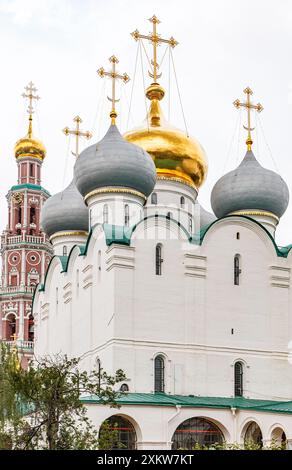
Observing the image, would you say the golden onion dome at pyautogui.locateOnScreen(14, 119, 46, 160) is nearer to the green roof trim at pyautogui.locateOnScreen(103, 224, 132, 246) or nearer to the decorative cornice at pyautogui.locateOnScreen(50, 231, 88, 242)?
the decorative cornice at pyautogui.locateOnScreen(50, 231, 88, 242)

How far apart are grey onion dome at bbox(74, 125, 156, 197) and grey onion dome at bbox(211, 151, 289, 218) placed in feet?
9.11

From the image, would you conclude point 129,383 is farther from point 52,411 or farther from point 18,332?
point 18,332

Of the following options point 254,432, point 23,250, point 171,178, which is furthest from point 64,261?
point 23,250

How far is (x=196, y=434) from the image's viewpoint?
67.6ft

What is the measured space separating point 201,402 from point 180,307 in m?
2.48

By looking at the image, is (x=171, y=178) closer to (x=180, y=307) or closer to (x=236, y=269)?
(x=236, y=269)

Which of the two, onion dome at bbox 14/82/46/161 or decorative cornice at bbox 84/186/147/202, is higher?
onion dome at bbox 14/82/46/161

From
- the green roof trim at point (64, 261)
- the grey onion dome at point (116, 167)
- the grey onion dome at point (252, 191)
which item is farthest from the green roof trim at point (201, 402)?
the green roof trim at point (64, 261)

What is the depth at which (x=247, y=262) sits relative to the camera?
23.0m

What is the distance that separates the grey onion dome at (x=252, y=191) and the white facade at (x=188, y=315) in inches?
85.2

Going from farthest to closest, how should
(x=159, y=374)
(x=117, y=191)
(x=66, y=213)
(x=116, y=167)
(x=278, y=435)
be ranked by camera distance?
(x=66, y=213) → (x=117, y=191) → (x=116, y=167) → (x=159, y=374) → (x=278, y=435)

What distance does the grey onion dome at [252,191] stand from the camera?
999 inches

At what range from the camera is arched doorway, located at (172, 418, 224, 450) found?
20.3 metres

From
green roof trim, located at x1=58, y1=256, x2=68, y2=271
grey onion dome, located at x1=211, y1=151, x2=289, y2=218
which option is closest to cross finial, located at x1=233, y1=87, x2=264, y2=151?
grey onion dome, located at x1=211, y1=151, x2=289, y2=218
